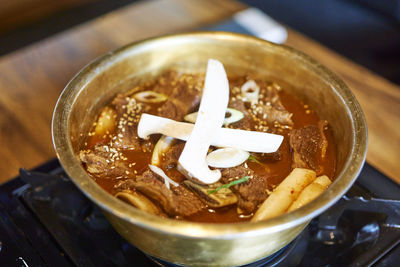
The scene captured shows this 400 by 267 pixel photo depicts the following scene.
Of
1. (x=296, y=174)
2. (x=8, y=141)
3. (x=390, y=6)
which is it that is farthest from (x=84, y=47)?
(x=390, y=6)

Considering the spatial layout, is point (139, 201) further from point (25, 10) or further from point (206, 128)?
point (25, 10)

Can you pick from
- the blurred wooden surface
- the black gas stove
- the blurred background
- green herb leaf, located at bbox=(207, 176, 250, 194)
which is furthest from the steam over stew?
the blurred wooden surface

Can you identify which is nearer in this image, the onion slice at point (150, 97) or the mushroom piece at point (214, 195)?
the mushroom piece at point (214, 195)

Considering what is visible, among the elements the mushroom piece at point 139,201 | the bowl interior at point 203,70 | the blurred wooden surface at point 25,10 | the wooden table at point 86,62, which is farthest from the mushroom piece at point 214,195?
the blurred wooden surface at point 25,10

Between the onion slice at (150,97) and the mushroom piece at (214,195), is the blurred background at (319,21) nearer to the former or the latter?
the onion slice at (150,97)

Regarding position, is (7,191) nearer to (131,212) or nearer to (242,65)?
(131,212)

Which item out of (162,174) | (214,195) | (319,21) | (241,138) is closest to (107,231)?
(162,174)

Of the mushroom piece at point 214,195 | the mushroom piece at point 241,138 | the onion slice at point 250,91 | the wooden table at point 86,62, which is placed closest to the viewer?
the mushroom piece at point 214,195
